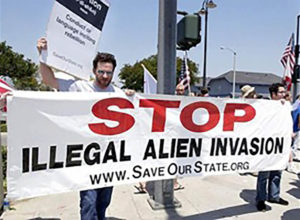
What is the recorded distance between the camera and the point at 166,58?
4.10m

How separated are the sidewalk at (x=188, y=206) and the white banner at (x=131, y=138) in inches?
27.3

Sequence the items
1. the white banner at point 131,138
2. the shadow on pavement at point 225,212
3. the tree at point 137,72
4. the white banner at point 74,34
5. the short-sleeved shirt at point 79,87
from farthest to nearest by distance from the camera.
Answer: the tree at point 137,72, the shadow on pavement at point 225,212, the white banner at point 74,34, the short-sleeved shirt at point 79,87, the white banner at point 131,138

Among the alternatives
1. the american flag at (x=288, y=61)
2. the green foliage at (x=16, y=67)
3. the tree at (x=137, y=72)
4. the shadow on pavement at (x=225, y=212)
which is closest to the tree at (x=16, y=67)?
the green foliage at (x=16, y=67)

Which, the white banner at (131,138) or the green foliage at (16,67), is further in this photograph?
the green foliage at (16,67)

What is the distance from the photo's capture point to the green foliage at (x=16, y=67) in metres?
32.4

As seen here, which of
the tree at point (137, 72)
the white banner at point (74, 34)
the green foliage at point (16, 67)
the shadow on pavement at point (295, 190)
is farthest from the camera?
the tree at point (137, 72)

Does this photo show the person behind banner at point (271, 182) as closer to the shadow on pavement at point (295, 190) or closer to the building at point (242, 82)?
the shadow on pavement at point (295, 190)

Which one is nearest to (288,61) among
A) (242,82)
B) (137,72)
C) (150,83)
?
(150,83)

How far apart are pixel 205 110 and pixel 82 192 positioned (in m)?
1.80

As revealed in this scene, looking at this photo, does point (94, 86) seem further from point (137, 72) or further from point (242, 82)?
point (242, 82)

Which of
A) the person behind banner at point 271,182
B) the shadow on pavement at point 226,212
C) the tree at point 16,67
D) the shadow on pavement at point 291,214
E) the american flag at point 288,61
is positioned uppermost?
the tree at point 16,67

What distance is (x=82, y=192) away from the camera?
3.08m

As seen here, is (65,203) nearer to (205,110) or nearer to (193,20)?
(205,110)

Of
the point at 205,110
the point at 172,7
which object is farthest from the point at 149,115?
the point at 172,7
